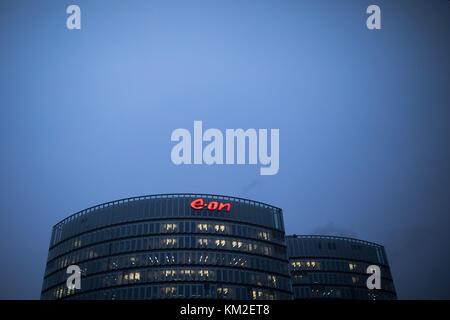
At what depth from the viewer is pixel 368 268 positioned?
480 feet

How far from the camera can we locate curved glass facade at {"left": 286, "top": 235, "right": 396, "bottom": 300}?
13712cm

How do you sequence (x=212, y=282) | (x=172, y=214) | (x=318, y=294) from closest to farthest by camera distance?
(x=212, y=282), (x=172, y=214), (x=318, y=294)

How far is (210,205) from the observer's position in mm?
113938

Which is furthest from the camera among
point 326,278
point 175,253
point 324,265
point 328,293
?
point 324,265

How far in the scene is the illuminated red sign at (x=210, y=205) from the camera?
371 feet

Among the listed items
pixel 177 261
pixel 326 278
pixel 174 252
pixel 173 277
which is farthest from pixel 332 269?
pixel 173 277

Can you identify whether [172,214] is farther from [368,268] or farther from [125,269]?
[368,268]

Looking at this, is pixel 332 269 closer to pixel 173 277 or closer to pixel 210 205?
pixel 210 205

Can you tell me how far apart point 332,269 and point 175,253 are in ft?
218

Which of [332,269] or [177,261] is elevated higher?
[332,269]

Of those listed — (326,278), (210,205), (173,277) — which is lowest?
(173,277)

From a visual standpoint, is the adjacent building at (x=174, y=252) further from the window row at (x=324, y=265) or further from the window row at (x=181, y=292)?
Result: the window row at (x=324, y=265)
